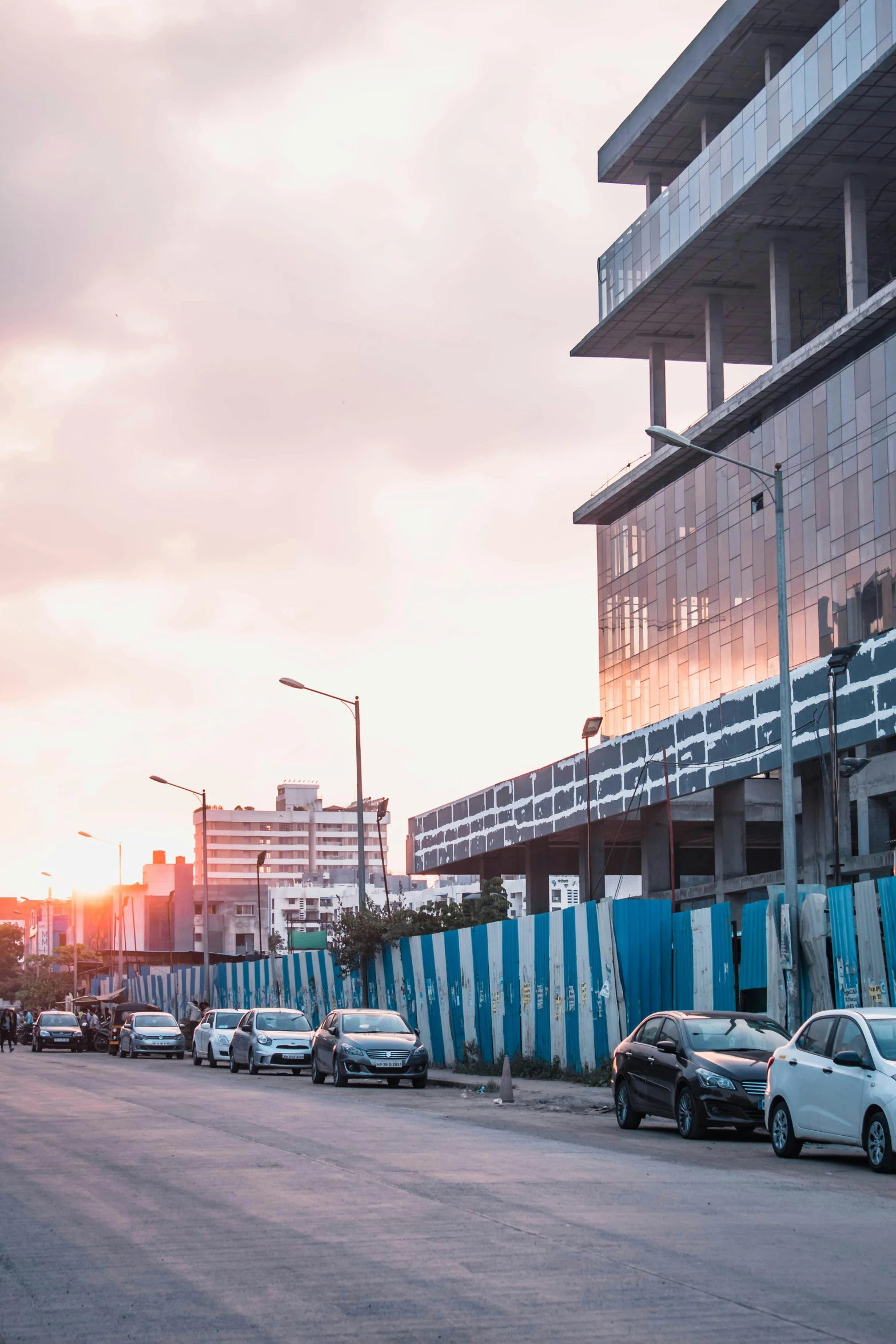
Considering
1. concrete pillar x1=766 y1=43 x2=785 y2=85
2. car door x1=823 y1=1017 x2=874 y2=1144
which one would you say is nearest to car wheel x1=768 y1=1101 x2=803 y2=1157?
car door x1=823 y1=1017 x2=874 y2=1144

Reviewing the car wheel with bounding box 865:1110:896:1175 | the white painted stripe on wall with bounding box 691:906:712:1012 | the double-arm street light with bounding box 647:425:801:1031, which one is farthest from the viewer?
the white painted stripe on wall with bounding box 691:906:712:1012

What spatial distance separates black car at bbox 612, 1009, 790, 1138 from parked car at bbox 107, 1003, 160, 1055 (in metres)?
40.7

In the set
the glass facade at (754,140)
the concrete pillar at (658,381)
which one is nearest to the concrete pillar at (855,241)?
the glass facade at (754,140)

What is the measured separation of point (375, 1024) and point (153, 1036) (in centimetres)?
2222

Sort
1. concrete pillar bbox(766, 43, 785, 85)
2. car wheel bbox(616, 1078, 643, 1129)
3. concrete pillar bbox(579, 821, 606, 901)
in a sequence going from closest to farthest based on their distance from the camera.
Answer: car wheel bbox(616, 1078, 643, 1129)
concrete pillar bbox(766, 43, 785, 85)
concrete pillar bbox(579, 821, 606, 901)

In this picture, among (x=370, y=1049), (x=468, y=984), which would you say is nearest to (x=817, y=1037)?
(x=370, y=1049)

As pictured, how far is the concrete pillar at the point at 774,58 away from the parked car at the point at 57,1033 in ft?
142

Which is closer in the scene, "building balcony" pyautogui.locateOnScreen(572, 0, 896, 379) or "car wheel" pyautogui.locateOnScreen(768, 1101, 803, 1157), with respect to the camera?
"car wheel" pyautogui.locateOnScreen(768, 1101, 803, 1157)

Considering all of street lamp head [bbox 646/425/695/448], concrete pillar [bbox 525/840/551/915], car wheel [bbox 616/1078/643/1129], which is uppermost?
street lamp head [bbox 646/425/695/448]

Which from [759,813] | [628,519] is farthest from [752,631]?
[628,519]

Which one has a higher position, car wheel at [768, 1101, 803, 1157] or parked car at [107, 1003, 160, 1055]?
car wheel at [768, 1101, 803, 1157]

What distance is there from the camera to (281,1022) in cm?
3900

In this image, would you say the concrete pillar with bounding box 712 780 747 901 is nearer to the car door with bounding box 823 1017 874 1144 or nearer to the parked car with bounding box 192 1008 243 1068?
the parked car with bounding box 192 1008 243 1068

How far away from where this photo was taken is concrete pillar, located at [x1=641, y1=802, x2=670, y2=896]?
213 ft
